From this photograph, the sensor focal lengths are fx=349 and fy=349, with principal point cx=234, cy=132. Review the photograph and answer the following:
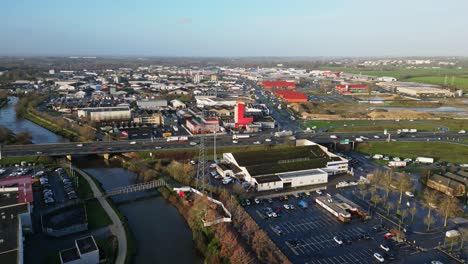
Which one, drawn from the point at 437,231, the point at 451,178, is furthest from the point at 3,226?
the point at 451,178

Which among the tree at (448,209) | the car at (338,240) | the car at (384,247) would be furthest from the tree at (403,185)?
the car at (338,240)

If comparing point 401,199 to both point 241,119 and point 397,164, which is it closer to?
point 397,164

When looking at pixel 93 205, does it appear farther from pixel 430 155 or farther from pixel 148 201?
pixel 430 155

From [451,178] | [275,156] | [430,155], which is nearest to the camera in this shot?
[451,178]

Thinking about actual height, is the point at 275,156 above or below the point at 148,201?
above

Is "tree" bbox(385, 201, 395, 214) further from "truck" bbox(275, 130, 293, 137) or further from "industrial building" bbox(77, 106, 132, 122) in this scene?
"industrial building" bbox(77, 106, 132, 122)

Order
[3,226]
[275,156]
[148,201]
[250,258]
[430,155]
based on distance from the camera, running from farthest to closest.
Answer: [430,155] < [275,156] < [148,201] < [3,226] < [250,258]

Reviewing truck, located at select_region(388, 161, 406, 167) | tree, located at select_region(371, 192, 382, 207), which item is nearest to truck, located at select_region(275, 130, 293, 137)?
truck, located at select_region(388, 161, 406, 167)

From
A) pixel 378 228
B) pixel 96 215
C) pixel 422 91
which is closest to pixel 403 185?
pixel 378 228
